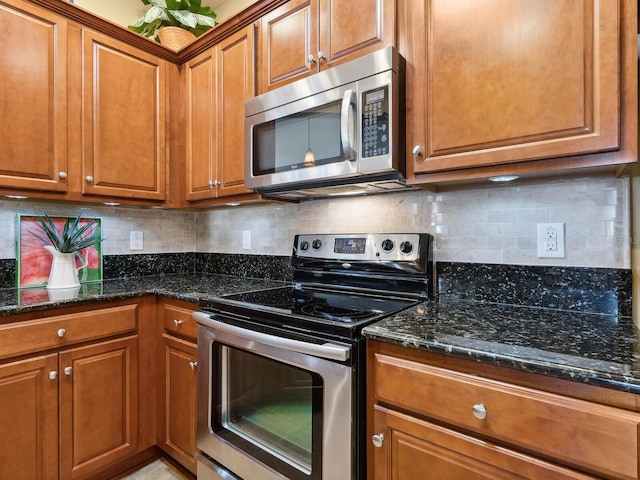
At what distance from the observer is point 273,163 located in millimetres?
1592

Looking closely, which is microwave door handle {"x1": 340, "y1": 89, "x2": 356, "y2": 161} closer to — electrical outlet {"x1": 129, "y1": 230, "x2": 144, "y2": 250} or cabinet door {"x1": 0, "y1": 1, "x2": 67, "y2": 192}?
cabinet door {"x1": 0, "y1": 1, "x2": 67, "y2": 192}

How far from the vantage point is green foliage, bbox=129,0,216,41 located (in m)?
2.11

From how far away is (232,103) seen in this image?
1.82 metres

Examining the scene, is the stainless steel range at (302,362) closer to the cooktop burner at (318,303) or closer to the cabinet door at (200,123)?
the cooktop burner at (318,303)

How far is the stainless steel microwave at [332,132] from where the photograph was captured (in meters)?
1.24

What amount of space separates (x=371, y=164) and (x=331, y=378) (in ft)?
2.34

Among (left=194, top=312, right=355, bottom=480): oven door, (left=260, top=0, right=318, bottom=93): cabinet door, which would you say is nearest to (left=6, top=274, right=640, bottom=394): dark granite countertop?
(left=194, top=312, right=355, bottom=480): oven door

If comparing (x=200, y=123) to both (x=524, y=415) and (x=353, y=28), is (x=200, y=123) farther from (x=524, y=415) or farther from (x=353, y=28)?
(x=524, y=415)

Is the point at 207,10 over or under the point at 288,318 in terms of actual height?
over

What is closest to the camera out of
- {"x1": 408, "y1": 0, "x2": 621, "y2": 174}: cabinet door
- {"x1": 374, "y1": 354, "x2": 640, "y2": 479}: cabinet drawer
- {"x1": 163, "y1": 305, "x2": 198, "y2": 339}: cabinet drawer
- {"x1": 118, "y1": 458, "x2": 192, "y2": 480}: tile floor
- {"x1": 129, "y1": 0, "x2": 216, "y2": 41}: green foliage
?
{"x1": 374, "y1": 354, "x2": 640, "y2": 479}: cabinet drawer

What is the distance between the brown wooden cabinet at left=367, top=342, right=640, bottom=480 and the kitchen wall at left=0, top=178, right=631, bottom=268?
2.12 feet

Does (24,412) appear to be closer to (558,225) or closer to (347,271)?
(347,271)

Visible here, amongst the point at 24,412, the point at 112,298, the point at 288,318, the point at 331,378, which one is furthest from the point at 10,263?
the point at 331,378

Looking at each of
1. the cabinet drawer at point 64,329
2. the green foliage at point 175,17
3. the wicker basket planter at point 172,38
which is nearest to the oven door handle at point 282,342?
the cabinet drawer at point 64,329
